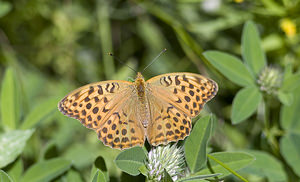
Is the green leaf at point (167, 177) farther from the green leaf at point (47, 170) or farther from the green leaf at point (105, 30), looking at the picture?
the green leaf at point (105, 30)

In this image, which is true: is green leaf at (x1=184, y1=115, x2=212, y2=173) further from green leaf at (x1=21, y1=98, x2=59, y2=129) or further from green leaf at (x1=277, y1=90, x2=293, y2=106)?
green leaf at (x1=21, y1=98, x2=59, y2=129)

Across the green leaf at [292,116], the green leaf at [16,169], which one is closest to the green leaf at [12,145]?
the green leaf at [16,169]

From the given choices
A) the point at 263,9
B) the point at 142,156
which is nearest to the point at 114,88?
the point at 142,156

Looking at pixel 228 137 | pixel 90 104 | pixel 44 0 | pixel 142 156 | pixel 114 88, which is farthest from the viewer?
pixel 44 0

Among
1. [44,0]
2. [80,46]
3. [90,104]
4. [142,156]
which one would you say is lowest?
[142,156]

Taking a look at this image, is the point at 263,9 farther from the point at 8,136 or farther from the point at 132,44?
the point at 8,136

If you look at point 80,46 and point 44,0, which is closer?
point 44,0

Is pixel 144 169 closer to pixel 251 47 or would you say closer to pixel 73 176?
pixel 73 176
